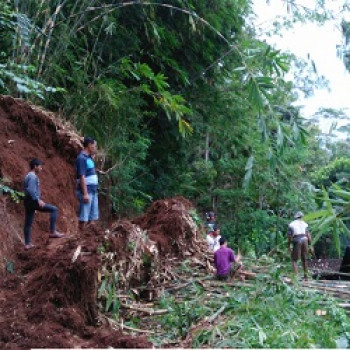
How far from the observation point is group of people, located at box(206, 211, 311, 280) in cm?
628

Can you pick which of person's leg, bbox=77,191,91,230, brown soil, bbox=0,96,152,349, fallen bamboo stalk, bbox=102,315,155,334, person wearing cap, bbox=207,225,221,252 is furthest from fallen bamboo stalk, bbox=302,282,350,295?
person's leg, bbox=77,191,91,230

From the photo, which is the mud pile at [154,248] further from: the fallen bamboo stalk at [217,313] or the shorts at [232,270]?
the fallen bamboo stalk at [217,313]

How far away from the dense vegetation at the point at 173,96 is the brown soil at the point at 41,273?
32.1 inches

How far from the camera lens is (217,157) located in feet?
49.0

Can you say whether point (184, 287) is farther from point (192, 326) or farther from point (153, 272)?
point (192, 326)

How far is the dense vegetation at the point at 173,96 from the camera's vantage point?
8117mm

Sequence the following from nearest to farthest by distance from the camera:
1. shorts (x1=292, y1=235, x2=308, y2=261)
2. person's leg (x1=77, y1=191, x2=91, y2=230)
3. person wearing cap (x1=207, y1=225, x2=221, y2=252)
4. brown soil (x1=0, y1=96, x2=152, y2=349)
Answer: brown soil (x1=0, y1=96, x2=152, y2=349)
person's leg (x1=77, y1=191, x2=91, y2=230)
shorts (x1=292, y1=235, x2=308, y2=261)
person wearing cap (x1=207, y1=225, x2=221, y2=252)

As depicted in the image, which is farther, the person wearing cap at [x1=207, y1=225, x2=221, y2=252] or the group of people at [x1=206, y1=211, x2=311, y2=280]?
the person wearing cap at [x1=207, y1=225, x2=221, y2=252]

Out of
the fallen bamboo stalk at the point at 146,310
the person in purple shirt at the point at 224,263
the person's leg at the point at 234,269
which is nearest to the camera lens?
the fallen bamboo stalk at the point at 146,310

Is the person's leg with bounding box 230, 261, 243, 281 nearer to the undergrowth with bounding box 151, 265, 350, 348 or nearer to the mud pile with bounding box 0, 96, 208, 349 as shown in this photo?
the undergrowth with bounding box 151, 265, 350, 348

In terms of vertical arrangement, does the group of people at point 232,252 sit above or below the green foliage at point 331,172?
A: below

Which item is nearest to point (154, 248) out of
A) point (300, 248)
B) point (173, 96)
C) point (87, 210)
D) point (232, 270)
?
point (232, 270)

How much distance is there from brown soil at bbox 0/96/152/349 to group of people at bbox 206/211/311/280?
4.69ft

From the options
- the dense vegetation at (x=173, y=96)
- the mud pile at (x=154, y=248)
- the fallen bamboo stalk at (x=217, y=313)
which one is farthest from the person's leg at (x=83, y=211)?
the fallen bamboo stalk at (x=217, y=313)
